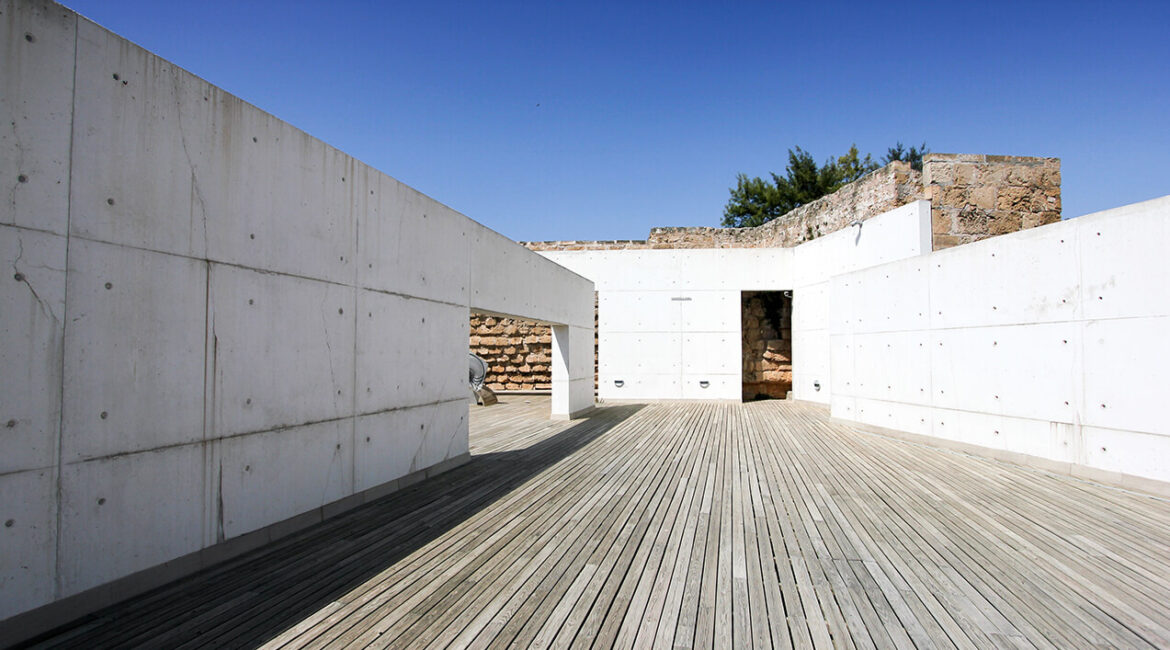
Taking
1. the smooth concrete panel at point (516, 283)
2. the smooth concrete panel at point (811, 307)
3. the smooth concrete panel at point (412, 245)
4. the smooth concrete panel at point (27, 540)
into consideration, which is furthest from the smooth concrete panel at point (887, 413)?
the smooth concrete panel at point (27, 540)

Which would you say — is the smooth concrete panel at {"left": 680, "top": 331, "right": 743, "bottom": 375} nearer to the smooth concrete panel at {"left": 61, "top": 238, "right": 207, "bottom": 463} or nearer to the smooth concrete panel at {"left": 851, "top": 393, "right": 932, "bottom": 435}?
the smooth concrete panel at {"left": 851, "top": 393, "right": 932, "bottom": 435}

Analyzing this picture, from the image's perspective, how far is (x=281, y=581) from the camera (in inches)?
108

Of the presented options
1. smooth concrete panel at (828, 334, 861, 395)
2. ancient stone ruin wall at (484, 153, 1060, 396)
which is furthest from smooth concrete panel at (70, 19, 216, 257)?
ancient stone ruin wall at (484, 153, 1060, 396)

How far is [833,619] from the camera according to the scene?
8.00ft

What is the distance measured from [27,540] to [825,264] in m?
11.7

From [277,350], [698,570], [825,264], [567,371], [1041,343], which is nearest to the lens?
[698,570]

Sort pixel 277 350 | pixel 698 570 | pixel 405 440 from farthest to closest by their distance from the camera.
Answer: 1. pixel 405 440
2. pixel 277 350
3. pixel 698 570

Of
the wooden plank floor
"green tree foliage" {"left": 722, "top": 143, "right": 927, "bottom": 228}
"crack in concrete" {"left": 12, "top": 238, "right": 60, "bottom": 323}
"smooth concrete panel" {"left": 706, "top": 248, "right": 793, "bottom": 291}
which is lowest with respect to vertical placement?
the wooden plank floor

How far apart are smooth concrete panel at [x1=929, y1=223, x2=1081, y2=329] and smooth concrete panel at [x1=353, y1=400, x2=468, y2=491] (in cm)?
548

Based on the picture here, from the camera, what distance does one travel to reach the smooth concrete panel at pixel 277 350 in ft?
9.80

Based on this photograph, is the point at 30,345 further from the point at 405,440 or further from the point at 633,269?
the point at 633,269

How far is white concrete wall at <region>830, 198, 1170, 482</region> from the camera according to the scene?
444 centimetres

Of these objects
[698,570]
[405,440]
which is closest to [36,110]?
[405,440]

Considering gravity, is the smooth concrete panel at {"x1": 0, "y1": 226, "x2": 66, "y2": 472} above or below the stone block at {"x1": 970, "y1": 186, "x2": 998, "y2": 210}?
below
